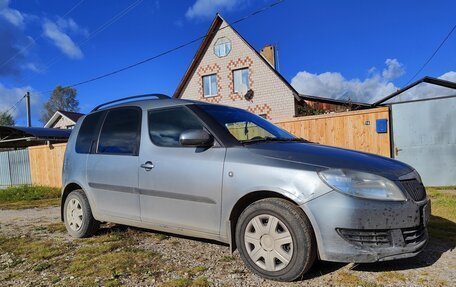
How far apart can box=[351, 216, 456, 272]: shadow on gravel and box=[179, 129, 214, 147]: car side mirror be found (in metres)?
1.86

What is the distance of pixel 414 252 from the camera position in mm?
3387

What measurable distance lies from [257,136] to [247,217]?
1048 millimetres

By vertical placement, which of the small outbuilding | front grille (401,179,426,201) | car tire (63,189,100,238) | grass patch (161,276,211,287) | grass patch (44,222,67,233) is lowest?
grass patch (44,222,67,233)

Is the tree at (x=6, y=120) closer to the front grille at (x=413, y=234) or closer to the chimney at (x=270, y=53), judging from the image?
the chimney at (x=270, y=53)

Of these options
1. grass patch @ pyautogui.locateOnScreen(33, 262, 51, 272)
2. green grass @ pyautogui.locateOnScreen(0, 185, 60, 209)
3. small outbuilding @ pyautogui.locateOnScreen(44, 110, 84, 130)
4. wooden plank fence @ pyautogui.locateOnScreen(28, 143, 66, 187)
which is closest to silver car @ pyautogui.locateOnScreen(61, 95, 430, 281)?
grass patch @ pyautogui.locateOnScreen(33, 262, 51, 272)

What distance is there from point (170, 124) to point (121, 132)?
841 mm

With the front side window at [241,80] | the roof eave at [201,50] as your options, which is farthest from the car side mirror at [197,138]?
the roof eave at [201,50]

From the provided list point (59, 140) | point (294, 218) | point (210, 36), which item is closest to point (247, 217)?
point (294, 218)

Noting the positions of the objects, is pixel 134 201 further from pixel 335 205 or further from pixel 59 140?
pixel 59 140

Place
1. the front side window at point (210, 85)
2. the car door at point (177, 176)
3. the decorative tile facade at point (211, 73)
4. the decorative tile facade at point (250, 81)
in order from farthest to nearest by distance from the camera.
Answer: the front side window at point (210, 85), the decorative tile facade at point (211, 73), the decorative tile facade at point (250, 81), the car door at point (177, 176)

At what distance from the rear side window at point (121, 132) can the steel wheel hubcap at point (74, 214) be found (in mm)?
909

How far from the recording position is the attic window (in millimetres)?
24562

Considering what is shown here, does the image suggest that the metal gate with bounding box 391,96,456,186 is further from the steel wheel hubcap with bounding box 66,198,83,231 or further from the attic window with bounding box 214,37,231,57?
the attic window with bounding box 214,37,231,57

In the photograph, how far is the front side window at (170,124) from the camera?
171 inches
